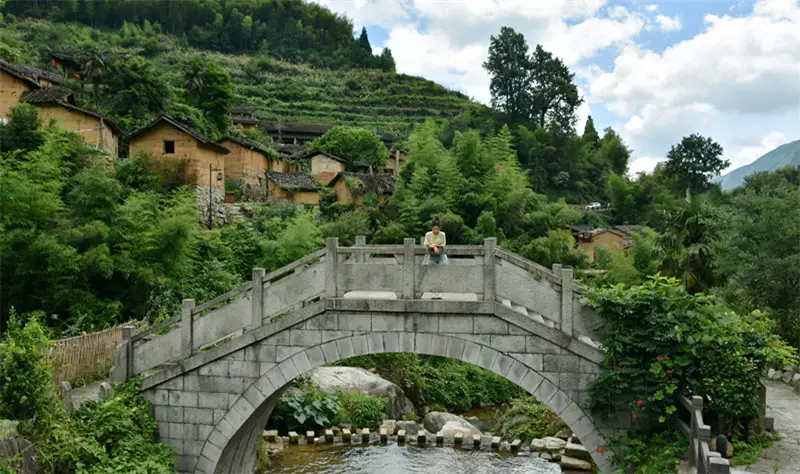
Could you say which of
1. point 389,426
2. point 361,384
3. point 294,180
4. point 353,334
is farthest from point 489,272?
point 294,180

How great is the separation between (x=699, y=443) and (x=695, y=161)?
150 feet

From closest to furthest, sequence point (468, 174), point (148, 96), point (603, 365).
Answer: point (603, 365), point (468, 174), point (148, 96)

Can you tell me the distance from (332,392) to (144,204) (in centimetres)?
844

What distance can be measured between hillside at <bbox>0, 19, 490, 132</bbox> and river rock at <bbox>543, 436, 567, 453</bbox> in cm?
5330

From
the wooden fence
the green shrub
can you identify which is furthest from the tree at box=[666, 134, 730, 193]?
the wooden fence

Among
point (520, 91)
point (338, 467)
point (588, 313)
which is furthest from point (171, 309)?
point (520, 91)

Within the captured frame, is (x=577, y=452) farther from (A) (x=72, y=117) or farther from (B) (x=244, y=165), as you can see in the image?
(B) (x=244, y=165)

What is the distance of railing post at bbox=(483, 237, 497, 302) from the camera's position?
34.8 ft

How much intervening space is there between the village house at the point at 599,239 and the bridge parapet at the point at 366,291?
2704cm

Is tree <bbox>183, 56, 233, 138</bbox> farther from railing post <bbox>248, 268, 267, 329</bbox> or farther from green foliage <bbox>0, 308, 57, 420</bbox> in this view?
green foliage <bbox>0, 308, 57, 420</bbox>

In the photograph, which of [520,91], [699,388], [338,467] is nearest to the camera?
[699,388]

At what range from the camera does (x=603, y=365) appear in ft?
33.6

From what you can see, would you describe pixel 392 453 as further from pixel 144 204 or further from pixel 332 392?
pixel 144 204

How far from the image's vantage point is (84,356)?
13625mm
